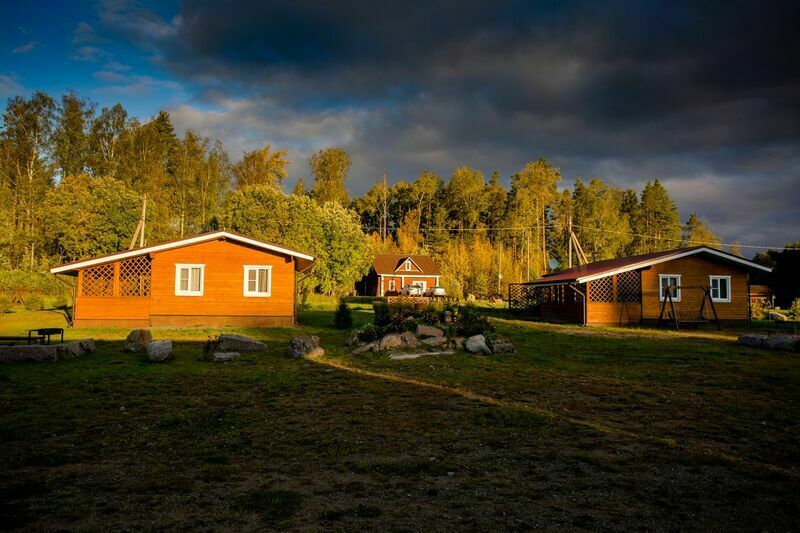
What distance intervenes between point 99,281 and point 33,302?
477 inches

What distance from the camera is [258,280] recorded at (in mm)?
22219

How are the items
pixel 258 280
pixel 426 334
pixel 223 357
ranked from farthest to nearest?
pixel 258 280 < pixel 426 334 < pixel 223 357

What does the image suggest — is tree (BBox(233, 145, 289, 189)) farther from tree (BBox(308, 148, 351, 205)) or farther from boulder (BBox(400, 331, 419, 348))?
boulder (BBox(400, 331, 419, 348))

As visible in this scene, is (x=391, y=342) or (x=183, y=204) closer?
(x=391, y=342)

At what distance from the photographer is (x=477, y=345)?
527 inches

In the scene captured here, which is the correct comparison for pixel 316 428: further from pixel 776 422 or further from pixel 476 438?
pixel 776 422

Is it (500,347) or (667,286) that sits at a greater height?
(667,286)

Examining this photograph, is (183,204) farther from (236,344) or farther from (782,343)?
(782,343)

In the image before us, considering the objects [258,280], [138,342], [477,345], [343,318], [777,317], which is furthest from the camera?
[777,317]

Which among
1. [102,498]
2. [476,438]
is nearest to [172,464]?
[102,498]

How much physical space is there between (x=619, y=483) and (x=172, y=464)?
13.4 feet

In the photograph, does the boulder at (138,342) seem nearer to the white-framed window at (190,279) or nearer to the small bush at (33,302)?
the white-framed window at (190,279)

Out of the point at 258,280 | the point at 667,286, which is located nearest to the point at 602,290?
the point at 667,286

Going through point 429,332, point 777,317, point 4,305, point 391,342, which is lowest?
point 391,342
